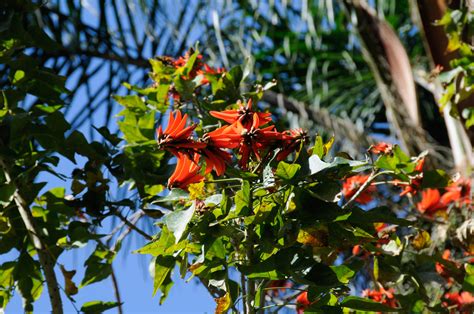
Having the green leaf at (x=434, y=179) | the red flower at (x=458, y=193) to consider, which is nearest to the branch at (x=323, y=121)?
the red flower at (x=458, y=193)

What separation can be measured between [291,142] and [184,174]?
12cm

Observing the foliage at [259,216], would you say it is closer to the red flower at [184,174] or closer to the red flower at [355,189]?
the red flower at [184,174]

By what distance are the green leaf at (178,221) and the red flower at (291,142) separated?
12 centimetres

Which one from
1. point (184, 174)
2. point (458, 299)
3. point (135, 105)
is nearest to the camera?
point (184, 174)

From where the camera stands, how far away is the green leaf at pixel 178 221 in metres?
0.81

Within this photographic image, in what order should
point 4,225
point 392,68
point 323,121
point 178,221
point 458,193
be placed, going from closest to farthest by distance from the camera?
point 178,221, point 4,225, point 458,193, point 392,68, point 323,121

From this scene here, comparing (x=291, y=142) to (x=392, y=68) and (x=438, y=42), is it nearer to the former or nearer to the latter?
(x=438, y=42)

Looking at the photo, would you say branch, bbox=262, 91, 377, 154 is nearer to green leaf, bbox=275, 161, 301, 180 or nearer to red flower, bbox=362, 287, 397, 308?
red flower, bbox=362, 287, 397, 308

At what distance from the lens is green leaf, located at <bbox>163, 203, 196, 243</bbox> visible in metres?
0.81

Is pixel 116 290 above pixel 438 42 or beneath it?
beneath

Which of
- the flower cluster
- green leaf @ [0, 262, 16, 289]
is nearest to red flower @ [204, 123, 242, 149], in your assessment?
the flower cluster

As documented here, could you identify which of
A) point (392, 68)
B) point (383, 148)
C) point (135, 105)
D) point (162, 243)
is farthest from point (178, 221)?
point (392, 68)

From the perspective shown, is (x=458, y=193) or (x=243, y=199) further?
(x=458, y=193)

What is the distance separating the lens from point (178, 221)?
0.83 m
